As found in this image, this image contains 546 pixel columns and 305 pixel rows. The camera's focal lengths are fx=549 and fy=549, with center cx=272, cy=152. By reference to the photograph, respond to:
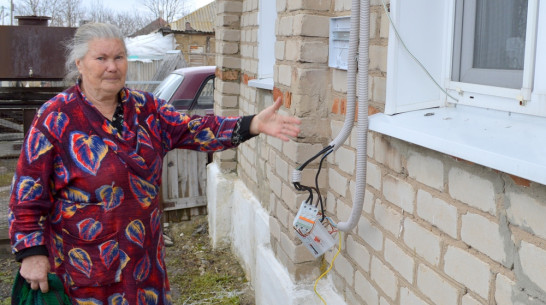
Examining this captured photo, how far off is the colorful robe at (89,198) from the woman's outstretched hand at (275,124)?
0.51 meters

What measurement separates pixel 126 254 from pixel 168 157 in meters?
3.75

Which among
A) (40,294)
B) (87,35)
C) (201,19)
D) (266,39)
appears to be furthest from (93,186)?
(201,19)

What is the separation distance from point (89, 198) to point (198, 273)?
2681mm

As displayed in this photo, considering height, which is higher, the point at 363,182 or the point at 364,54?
the point at 364,54

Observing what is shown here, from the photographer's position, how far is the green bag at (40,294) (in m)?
2.37

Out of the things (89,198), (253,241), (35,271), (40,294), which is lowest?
(253,241)

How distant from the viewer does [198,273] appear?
4.93 meters

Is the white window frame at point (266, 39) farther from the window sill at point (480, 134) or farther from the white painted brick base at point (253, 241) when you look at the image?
the window sill at point (480, 134)

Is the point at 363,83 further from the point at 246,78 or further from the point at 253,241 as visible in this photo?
the point at 246,78

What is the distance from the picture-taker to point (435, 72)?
208 cm

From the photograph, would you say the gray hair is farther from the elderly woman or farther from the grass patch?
the grass patch

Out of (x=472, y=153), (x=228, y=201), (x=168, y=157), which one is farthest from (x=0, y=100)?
(x=472, y=153)

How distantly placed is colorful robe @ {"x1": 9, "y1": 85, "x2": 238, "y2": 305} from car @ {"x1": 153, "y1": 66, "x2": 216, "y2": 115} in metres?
4.29

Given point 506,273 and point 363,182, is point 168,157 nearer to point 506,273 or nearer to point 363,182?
point 363,182
